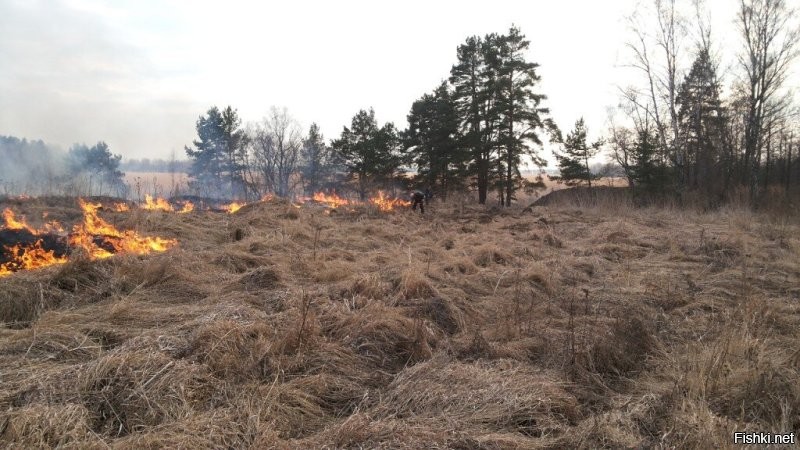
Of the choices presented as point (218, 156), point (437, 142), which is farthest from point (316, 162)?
point (437, 142)

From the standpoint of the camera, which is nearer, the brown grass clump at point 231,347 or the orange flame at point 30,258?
the brown grass clump at point 231,347

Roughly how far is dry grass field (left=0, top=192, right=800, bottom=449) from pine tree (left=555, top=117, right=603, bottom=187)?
24.3m

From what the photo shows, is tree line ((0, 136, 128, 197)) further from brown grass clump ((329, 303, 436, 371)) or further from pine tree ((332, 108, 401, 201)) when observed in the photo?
brown grass clump ((329, 303, 436, 371))

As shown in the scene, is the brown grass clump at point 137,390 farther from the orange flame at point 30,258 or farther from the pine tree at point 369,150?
the pine tree at point 369,150

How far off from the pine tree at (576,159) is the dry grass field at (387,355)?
24268 mm

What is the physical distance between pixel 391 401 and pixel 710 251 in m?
7.89

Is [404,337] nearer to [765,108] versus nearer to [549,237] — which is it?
[549,237]

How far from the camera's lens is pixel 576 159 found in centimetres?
2986

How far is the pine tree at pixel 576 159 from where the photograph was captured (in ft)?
96.5

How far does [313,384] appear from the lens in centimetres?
282

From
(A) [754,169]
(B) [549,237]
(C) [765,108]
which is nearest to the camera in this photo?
(B) [549,237]

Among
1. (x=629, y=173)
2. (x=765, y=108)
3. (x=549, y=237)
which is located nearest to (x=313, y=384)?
(x=549, y=237)

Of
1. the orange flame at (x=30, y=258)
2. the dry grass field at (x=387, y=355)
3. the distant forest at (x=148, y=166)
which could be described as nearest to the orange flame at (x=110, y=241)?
the orange flame at (x=30, y=258)

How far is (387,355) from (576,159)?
99.4ft
